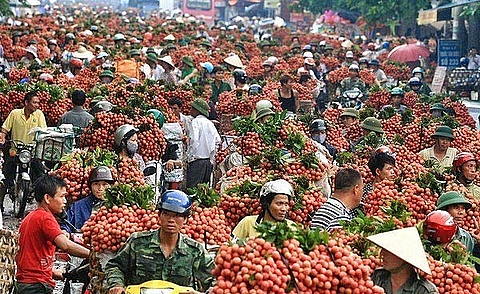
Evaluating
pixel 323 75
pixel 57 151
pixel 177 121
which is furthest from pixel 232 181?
pixel 323 75

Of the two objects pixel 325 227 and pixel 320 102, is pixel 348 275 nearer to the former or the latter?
pixel 325 227

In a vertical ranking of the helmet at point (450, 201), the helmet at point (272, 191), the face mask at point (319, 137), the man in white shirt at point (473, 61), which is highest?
the helmet at point (272, 191)

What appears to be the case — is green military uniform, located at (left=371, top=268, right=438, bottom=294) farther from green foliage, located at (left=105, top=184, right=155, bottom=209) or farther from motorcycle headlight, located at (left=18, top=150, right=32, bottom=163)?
motorcycle headlight, located at (left=18, top=150, right=32, bottom=163)

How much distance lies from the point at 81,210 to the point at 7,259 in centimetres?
197

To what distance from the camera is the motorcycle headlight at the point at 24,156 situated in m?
15.6

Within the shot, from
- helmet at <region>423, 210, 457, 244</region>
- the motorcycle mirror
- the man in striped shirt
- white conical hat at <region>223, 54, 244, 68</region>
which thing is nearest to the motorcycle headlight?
the motorcycle mirror

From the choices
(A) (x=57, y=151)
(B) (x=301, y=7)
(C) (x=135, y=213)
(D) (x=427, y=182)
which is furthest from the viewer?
(B) (x=301, y=7)

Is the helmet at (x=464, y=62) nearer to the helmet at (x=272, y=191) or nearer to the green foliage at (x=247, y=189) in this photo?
the green foliage at (x=247, y=189)

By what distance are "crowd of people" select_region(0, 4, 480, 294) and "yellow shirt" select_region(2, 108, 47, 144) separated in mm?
14

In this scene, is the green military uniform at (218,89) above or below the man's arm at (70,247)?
below

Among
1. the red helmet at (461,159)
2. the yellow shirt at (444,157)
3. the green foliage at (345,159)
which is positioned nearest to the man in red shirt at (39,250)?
the red helmet at (461,159)

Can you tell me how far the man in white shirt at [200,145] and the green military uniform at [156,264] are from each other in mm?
8084

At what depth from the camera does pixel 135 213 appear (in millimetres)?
9453

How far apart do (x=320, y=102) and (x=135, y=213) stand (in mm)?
16076
